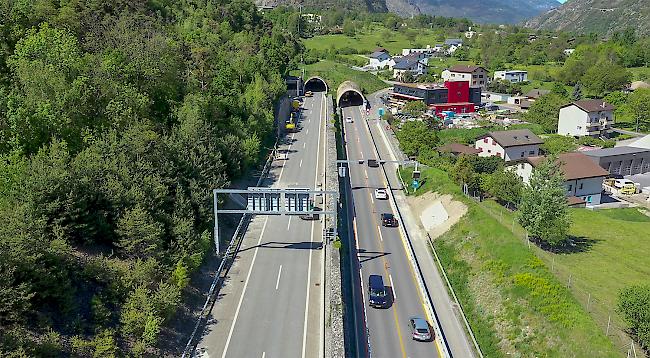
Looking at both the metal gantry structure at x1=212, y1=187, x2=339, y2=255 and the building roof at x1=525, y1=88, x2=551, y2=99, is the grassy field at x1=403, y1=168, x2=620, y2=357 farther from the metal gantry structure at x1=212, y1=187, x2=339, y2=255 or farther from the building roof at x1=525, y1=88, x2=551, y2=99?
the building roof at x1=525, y1=88, x2=551, y2=99

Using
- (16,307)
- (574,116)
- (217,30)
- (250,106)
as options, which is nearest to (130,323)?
(16,307)

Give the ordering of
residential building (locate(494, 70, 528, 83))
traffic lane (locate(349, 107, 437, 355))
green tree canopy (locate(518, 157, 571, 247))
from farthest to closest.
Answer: residential building (locate(494, 70, 528, 83)) < green tree canopy (locate(518, 157, 571, 247)) < traffic lane (locate(349, 107, 437, 355))

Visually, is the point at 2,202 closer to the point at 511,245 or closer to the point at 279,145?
the point at 511,245

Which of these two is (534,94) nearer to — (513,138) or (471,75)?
(471,75)

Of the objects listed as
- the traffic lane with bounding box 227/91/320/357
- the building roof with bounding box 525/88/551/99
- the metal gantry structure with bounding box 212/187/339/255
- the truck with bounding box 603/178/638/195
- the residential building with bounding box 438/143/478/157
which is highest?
the building roof with bounding box 525/88/551/99

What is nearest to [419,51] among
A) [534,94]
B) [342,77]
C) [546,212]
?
[342,77]

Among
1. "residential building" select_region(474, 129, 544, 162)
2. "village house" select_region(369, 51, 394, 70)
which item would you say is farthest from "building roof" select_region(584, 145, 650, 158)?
"village house" select_region(369, 51, 394, 70)
